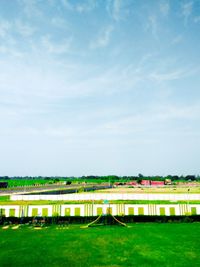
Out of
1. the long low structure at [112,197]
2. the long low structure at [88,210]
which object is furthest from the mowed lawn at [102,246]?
the long low structure at [112,197]

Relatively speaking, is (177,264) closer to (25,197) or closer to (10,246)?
(10,246)

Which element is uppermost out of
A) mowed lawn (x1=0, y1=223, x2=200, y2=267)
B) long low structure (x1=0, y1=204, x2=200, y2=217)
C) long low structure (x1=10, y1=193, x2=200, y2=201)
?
long low structure (x1=0, y1=204, x2=200, y2=217)

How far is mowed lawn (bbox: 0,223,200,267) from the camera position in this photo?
49.3ft

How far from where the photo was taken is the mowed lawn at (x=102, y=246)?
15016mm

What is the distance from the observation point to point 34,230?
2420 cm

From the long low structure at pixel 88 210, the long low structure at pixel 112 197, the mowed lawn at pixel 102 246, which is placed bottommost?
the mowed lawn at pixel 102 246

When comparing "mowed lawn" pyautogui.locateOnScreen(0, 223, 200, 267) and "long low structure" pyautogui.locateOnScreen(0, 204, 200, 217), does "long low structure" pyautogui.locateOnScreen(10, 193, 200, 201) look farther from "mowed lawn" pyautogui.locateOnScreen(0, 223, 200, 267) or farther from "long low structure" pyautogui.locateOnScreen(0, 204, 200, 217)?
"mowed lawn" pyautogui.locateOnScreen(0, 223, 200, 267)

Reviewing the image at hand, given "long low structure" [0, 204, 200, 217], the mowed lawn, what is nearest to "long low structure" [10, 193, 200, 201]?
"long low structure" [0, 204, 200, 217]

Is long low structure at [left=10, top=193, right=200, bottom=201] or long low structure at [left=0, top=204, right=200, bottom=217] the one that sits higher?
long low structure at [left=0, top=204, right=200, bottom=217]

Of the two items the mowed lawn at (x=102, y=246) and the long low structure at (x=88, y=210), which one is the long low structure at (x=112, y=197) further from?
the mowed lawn at (x=102, y=246)

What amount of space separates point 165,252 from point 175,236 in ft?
17.1

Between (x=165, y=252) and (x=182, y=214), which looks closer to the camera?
(x=165, y=252)

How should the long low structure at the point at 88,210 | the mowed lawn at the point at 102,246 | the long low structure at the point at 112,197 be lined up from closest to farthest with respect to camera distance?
the mowed lawn at the point at 102,246 → the long low structure at the point at 88,210 → the long low structure at the point at 112,197

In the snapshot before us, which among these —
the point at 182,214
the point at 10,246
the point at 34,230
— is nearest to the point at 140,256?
the point at 10,246
